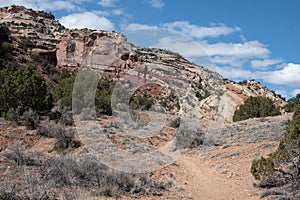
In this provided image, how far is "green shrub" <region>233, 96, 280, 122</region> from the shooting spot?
23.4 m

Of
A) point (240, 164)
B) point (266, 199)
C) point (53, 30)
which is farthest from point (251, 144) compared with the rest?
point (53, 30)

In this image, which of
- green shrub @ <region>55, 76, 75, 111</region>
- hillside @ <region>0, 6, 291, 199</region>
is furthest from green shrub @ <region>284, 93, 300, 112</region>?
green shrub @ <region>55, 76, 75, 111</region>

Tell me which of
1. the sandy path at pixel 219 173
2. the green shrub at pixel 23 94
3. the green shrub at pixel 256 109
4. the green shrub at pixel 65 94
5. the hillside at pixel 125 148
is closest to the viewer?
the hillside at pixel 125 148

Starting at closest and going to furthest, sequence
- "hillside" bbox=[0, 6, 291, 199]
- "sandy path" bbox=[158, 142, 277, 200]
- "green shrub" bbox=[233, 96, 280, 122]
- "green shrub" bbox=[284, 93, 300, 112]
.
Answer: "hillside" bbox=[0, 6, 291, 199] < "sandy path" bbox=[158, 142, 277, 200] < "green shrub" bbox=[233, 96, 280, 122] < "green shrub" bbox=[284, 93, 300, 112]

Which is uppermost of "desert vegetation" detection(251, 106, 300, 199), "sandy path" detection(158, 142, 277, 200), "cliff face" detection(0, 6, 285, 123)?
"cliff face" detection(0, 6, 285, 123)

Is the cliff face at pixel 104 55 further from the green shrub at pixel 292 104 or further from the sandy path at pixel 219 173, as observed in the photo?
the sandy path at pixel 219 173

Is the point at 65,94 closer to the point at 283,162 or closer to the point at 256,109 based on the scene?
the point at 256,109

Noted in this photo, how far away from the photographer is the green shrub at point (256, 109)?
A: 23.4m

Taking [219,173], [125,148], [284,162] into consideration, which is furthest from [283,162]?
[125,148]

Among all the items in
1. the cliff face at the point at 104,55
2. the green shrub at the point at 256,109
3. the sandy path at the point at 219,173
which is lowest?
the sandy path at the point at 219,173

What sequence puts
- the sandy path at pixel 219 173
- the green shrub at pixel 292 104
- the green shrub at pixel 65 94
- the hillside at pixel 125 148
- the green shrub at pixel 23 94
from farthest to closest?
the green shrub at pixel 292 104, the green shrub at pixel 65 94, the green shrub at pixel 23 94, the sandy path at pixel 219 173, the hillside at pixel 125 148

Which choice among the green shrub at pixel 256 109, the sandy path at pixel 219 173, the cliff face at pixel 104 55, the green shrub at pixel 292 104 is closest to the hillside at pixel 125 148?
the sandy path at pixel 219 173

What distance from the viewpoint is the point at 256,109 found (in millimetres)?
23578

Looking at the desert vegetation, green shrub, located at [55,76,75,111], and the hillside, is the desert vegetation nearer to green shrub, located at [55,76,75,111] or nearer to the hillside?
the hillside
